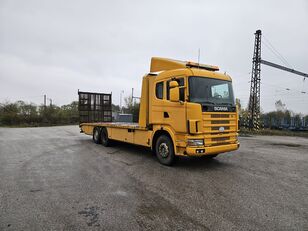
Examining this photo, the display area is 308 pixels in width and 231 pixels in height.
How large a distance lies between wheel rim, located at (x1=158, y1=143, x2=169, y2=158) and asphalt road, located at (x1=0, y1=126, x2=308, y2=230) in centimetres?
36

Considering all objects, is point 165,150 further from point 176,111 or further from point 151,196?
point 151,196

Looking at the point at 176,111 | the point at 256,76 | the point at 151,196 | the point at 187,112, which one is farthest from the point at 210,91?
the point at 256,76

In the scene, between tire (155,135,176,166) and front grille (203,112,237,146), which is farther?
tire (155,135,176,166)

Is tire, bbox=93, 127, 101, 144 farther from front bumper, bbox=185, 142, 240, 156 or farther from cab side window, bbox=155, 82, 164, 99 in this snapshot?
front bumper, bbox=185, 142, 240, 156

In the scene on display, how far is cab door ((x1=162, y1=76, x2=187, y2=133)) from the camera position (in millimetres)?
5824

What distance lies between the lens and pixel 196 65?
6562mm

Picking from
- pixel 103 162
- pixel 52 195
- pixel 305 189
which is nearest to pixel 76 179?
pixel 52 195

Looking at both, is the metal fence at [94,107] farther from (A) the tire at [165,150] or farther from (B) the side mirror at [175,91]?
(B) the side mirror at [175,91]

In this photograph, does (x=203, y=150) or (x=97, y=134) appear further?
(x=97, y=134)

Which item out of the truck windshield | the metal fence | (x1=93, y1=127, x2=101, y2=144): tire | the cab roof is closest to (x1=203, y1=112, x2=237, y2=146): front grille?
the truck windshield

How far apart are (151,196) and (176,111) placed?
2673 mm

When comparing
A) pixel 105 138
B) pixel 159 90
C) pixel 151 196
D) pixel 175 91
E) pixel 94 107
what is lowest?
pixel 151 196

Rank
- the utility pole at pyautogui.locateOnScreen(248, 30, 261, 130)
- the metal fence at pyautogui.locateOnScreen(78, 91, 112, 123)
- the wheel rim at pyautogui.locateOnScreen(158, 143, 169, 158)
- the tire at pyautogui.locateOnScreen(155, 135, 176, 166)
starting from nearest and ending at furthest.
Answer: the tire at pyautogui.locateOnScreen(155, 135, 176, 166)
the wheel rim at pyautogui.locateOnScreen(158, 143, 169, 158)
the metal fence at pyautogui.locateOnScreen(78, 91, 112, 123)
the utility pole at pyautogui.locateOnScreen(248, 30, 261, 130)

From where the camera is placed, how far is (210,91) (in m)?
6.15
